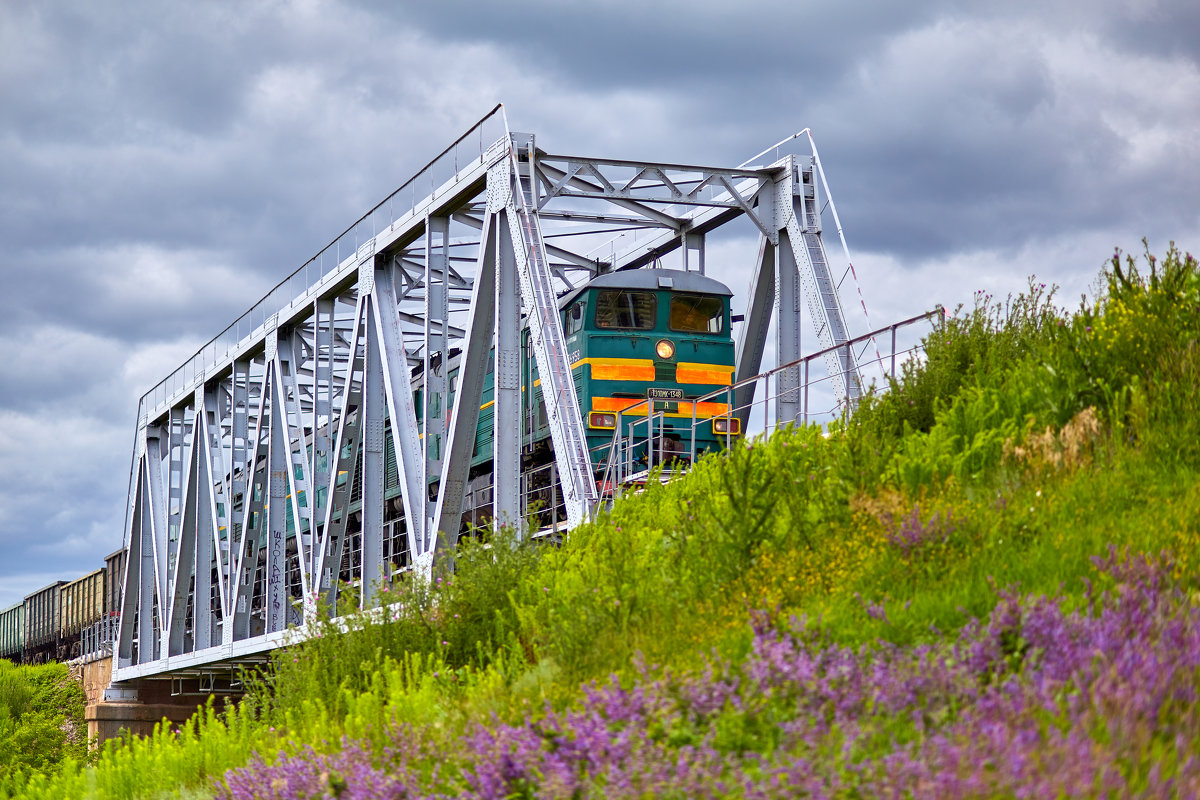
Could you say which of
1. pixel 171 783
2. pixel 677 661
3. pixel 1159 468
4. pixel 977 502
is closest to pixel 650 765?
pixel 677 661

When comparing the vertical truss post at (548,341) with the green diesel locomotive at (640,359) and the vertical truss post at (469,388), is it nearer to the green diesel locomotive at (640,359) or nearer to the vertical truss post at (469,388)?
the vertical truss post at (469,388)

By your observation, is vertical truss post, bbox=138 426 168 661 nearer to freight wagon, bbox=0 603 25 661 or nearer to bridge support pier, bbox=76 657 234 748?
bridge support pier, bbox=76 657 234 748

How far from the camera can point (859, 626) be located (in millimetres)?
5922

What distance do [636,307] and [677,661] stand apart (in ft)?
49.8

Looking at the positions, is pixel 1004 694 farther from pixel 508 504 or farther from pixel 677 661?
pixel 508 504

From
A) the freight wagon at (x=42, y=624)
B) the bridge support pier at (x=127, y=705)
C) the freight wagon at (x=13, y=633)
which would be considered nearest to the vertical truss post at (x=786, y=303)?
the bridge support pier at (x=127, y=705)

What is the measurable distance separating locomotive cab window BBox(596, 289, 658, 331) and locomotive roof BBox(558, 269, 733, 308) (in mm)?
132

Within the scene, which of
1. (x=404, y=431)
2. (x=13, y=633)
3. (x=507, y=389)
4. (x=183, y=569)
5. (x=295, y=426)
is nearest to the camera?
(x=507, y=389)

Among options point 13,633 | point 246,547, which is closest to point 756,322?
point 246,547

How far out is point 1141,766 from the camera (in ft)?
13.5

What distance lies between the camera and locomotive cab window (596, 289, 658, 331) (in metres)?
20.9

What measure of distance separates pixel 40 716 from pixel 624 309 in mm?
21276

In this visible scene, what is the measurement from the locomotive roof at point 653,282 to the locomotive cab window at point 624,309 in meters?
0.13

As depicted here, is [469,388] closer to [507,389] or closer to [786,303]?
[507,389]
